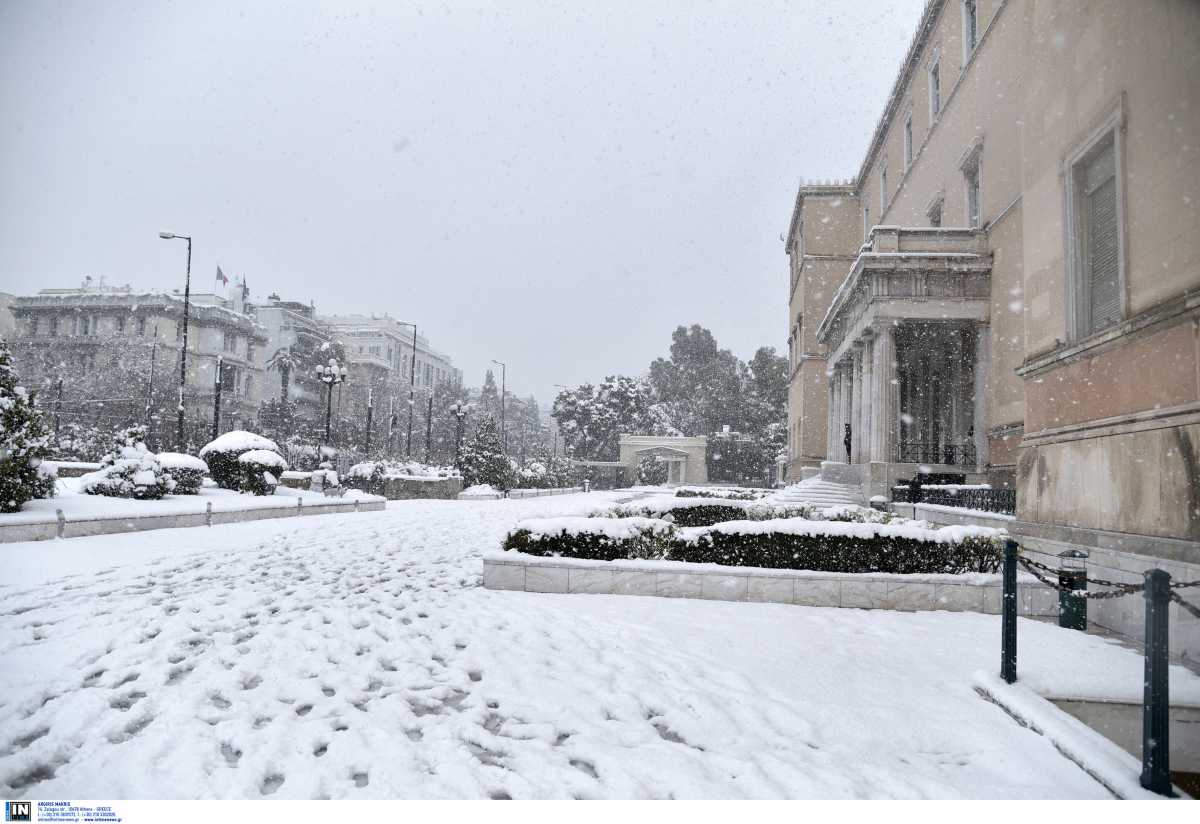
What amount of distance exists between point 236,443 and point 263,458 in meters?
0.81

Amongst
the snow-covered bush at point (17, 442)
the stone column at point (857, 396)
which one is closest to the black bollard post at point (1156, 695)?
the snow-covered bush at point (17, 442)

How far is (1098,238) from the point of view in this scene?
18.6 feet

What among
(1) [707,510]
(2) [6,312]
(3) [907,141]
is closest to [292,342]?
(1) [707,510]

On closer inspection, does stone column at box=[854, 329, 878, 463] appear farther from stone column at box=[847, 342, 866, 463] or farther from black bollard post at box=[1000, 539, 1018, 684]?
black bollard post at box=[1000, 539, 1018, 684]

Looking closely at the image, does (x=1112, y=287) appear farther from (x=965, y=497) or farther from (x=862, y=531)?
(x=965, y=497)

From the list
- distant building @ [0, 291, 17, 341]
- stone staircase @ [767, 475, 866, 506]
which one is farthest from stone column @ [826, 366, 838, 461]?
distant building @ [0, 291, 17, 341]

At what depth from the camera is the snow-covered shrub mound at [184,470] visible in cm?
1526

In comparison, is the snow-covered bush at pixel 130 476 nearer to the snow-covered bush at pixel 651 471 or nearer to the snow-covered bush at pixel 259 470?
the snow-covered bush at pixel 259 470

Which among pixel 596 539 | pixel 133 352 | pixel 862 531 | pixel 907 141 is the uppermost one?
pixel 907 141

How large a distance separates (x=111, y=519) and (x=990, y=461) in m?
18.0

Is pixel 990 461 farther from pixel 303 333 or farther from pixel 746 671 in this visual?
pixel 303 333

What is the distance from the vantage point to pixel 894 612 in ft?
21.1

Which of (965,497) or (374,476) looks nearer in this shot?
(965,497)
